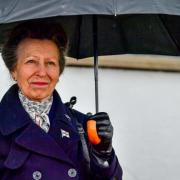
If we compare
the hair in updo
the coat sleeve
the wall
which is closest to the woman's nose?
the hair in updo

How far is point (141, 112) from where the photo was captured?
5.57 m

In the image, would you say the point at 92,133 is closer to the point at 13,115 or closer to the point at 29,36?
the point at 13,115

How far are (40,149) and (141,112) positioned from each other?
8.70 ft

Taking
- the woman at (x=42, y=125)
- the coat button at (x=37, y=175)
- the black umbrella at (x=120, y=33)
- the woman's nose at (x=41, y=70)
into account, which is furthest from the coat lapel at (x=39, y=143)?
the black umbrella at (x=120, y=33)

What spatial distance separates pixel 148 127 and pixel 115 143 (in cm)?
35

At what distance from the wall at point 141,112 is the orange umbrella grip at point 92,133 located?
2.53m

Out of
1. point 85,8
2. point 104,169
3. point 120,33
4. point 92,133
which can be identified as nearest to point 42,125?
point 92,133

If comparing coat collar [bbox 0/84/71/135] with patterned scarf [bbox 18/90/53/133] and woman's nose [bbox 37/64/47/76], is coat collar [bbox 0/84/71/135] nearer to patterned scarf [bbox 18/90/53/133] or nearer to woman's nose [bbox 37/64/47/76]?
patterned scarf [bbox 18/90/53/133]

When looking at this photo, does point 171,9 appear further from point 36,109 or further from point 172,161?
point 172,161

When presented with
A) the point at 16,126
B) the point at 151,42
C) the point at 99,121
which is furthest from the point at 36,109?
the point at 151,42

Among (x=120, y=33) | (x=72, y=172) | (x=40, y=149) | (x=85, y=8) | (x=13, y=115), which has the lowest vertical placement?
(x=72, y=172)

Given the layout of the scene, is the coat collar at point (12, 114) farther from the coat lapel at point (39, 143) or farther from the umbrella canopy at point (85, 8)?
the umbrella canopy at point (85, 8)

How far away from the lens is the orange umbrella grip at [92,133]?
9.86ft

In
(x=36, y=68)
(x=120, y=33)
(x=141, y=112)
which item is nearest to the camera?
(x=36, y=68)
